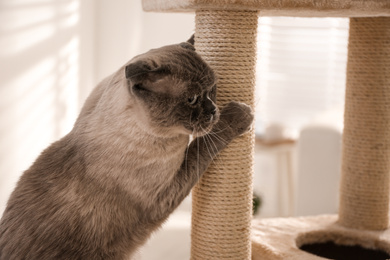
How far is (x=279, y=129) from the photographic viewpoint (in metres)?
3.01

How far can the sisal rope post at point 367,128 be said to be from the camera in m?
1.67

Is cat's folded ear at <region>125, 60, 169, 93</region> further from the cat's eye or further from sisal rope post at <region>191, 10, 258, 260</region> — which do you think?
sisal rope post at <region>191, 10, 258, 260</region>

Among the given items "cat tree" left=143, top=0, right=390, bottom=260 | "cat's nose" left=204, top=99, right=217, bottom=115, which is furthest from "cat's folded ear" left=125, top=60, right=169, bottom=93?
"cat tree" left=143, top=0, right=390, bottom=260

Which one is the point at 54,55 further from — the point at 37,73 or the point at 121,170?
the point at 121,170

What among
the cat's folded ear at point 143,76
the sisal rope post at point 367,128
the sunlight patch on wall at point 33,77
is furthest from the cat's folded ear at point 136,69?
the sunlight patch on wall at point 33,77

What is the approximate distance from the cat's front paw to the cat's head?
0.10 m

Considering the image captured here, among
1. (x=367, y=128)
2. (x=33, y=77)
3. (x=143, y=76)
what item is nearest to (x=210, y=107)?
(x=143, y=76)

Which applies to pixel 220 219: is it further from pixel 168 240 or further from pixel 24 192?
pixel 168 240

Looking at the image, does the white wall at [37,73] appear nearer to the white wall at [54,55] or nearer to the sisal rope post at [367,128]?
the white wall at [54,55]

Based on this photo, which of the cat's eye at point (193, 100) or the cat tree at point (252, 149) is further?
the cat tree at point (252, 149)

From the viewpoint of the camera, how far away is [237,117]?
1.34 meters

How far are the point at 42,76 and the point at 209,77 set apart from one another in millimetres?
1291

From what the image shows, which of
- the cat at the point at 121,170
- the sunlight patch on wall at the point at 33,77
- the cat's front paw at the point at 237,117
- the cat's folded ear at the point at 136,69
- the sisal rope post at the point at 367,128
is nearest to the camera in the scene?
the cat's folded ear at the point at 136,69

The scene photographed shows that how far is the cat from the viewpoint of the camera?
3.98 ft
